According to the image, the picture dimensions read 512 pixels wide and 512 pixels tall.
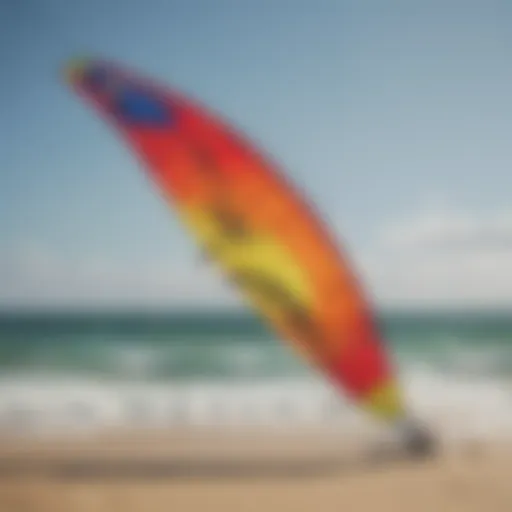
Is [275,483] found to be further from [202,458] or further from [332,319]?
[332,319]

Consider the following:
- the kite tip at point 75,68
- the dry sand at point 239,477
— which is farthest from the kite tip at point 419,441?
the kite tip at point 75,68

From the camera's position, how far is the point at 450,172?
5.82ft

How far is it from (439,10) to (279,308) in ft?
2.12

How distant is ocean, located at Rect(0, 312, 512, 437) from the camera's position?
68.0 inches

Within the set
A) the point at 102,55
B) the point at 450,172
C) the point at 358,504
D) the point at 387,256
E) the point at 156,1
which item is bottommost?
the point at 358,504

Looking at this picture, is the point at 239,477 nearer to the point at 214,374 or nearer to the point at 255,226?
the point at 214,374

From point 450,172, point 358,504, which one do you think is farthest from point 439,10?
point 358,504

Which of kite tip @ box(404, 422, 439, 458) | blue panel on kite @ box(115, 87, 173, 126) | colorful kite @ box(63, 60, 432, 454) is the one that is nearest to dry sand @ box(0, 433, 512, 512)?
kite tip @ box(404, 422, 439, 458)

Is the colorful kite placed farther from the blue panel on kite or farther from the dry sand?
the dry sand

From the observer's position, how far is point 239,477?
175 cm

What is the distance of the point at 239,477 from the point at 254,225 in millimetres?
463

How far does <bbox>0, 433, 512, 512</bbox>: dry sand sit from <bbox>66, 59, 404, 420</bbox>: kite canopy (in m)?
0.13

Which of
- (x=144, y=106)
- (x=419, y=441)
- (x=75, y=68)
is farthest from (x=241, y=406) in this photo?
(x=75, y=68)

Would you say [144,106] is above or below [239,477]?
above
